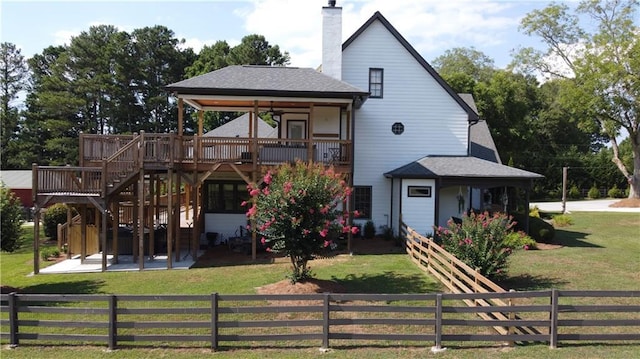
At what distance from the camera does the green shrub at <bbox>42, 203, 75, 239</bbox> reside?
2227 cm

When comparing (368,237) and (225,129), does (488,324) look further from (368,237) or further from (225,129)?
(225,129)

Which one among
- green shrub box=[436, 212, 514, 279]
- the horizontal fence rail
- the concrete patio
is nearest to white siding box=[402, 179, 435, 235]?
green shrub box=[436, 212, 514, 279]

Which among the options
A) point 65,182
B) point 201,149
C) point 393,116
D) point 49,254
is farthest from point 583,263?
point 49,254

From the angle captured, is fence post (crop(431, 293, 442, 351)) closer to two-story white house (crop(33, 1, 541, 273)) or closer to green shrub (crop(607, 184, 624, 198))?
two-story white house (crop(33, 1, 541, 273))

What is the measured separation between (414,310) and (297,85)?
10.6 meters

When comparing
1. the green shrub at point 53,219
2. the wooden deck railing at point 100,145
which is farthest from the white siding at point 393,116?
the green shrub at point 53,219

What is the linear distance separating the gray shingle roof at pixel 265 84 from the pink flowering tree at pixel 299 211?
5.33 metres

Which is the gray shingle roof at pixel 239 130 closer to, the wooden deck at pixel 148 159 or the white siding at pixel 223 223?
the white siding at pixel 223 223

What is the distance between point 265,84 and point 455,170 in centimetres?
829

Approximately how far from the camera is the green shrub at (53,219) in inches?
877

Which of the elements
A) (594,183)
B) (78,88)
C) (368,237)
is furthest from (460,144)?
(78,88)

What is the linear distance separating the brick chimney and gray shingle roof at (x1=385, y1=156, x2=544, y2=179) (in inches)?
207

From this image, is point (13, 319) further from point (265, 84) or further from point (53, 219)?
point (53, 219)

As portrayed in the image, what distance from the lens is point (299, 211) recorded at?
10602 mm
